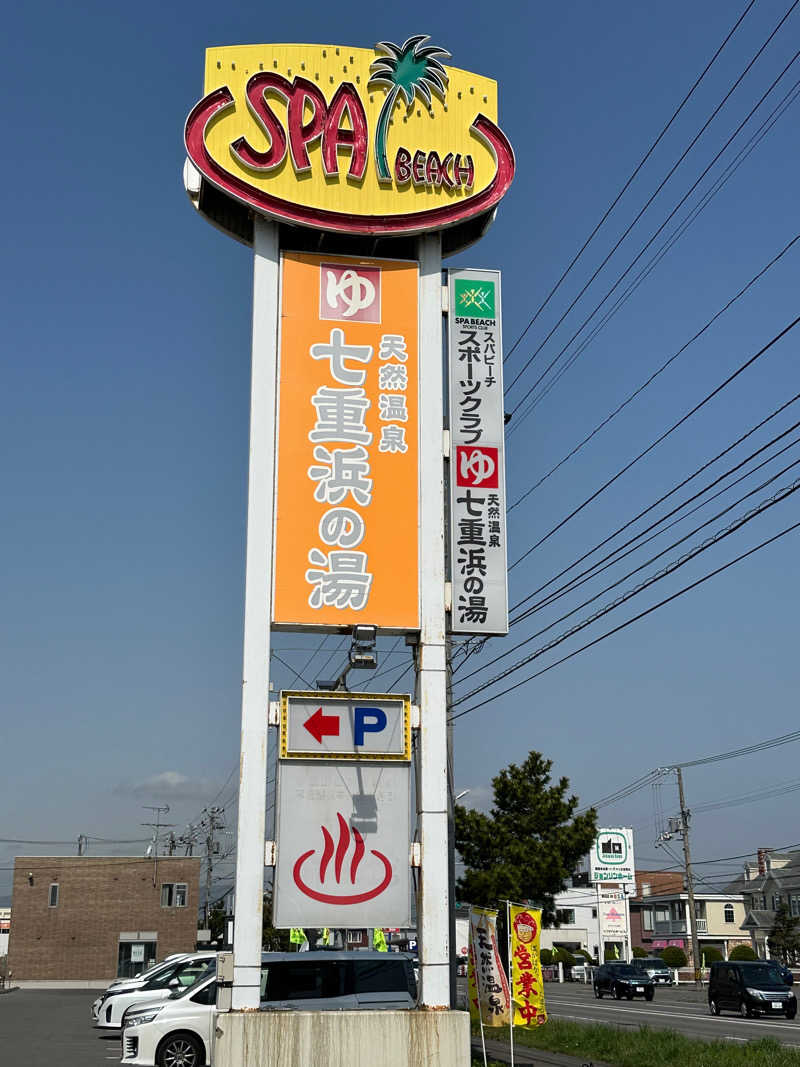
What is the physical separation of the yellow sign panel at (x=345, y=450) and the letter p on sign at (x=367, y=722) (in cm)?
86

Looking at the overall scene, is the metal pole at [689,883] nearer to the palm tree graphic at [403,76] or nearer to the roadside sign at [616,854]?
the roadside sign at [616,854]

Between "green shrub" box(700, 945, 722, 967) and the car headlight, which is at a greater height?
the car headlight

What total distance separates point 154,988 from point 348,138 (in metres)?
19.4

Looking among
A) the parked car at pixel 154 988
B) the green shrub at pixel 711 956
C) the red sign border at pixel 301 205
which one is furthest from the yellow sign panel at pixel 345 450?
the green shrub at pixel 711 956

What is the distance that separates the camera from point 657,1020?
31.6 m

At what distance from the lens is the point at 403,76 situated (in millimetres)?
12977

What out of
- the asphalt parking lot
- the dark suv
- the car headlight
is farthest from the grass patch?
the dark suv

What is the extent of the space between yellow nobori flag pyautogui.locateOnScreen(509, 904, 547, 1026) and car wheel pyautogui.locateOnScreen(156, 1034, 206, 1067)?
600 cm

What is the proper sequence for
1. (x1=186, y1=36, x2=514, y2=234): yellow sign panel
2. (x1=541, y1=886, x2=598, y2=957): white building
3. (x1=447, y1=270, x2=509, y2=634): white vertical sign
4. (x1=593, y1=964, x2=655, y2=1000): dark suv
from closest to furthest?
(x1=447, y1=270, x2=509, y2=634): white vertical sign, (x1=186, y1=36, x2=514, y2=234): yellow sign panel, (x1=593, y1=964, x2=655, y2=1000): dark suv, (x1=541, y1=886, x2=598, y2=957): white building

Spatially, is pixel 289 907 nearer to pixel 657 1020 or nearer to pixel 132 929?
pixel 657 1020

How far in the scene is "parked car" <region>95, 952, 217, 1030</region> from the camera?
24.0m

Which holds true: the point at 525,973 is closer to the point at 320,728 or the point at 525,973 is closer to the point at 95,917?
the point at 320,728

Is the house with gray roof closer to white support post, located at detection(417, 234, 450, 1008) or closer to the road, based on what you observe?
the road

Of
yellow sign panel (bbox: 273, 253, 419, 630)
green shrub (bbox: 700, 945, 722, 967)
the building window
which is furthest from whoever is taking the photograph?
green shrub (bbox: 700, 945, 722, 967)
